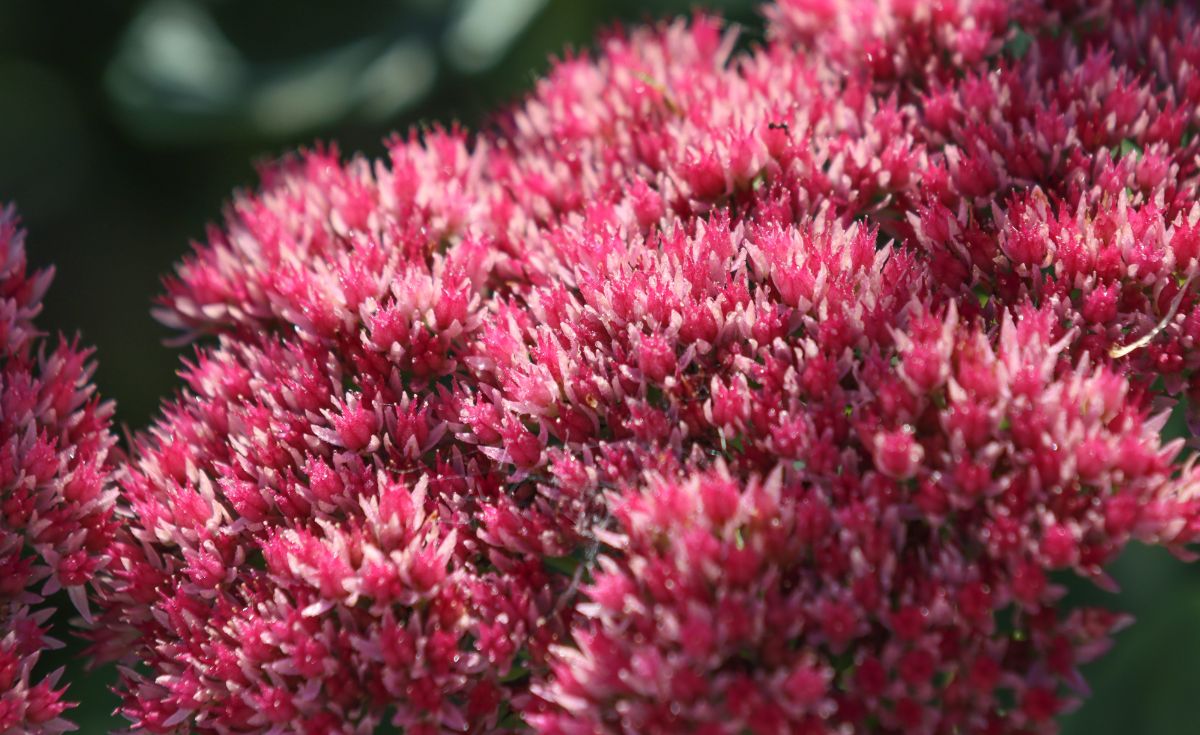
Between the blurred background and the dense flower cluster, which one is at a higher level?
the blurred background

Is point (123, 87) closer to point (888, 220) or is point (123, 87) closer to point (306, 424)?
point (306, 424)

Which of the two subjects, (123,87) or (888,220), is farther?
(123,87)

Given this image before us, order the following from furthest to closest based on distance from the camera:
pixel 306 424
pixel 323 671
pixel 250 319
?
pixel 250 319
pixel 306 424
pixel 323 671

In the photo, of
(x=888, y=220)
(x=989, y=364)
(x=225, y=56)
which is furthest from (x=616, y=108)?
(x=225, y=56)

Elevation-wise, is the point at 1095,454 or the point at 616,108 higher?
the point at 616,108

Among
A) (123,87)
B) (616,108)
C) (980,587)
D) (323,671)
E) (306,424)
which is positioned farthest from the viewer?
(123,87)

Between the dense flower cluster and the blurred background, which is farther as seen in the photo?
the blurred background
